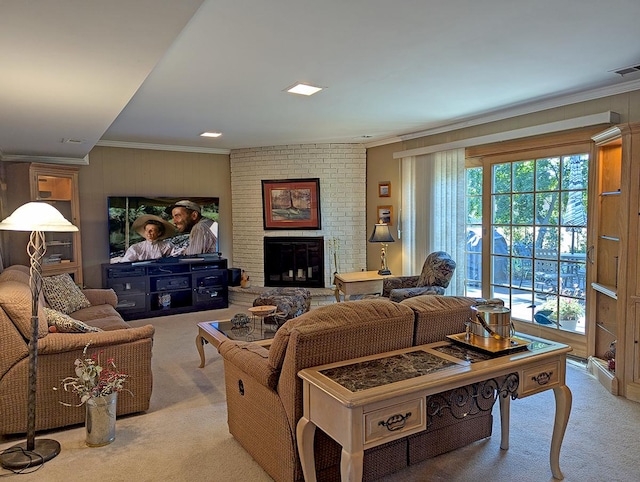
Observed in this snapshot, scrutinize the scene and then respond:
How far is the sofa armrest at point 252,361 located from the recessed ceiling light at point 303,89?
219 centimetres

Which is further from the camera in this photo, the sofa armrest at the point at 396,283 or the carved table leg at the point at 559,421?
the sofa armrest at the point at 396,283

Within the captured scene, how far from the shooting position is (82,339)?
→ 2943 millimetres

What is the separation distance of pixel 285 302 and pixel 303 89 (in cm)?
214

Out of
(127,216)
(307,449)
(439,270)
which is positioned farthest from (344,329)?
(127,216)

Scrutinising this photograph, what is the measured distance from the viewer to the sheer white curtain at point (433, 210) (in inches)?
215

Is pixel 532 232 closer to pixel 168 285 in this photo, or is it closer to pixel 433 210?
pixel 433 210

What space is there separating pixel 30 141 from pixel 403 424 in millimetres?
4665

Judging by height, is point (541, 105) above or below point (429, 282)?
above

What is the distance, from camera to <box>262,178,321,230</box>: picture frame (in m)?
6.92

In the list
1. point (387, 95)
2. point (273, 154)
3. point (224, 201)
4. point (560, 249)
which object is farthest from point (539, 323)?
point (224, 201)

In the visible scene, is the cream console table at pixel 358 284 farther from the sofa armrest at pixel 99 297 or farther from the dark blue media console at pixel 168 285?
the sofa armrest at pixel 99 297

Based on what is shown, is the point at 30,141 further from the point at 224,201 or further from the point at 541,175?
the point at 541,175

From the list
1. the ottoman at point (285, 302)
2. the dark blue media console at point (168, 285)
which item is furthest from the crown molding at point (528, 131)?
the dark blue media console at point (168, 285)

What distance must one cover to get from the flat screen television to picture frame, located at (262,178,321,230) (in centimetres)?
133
